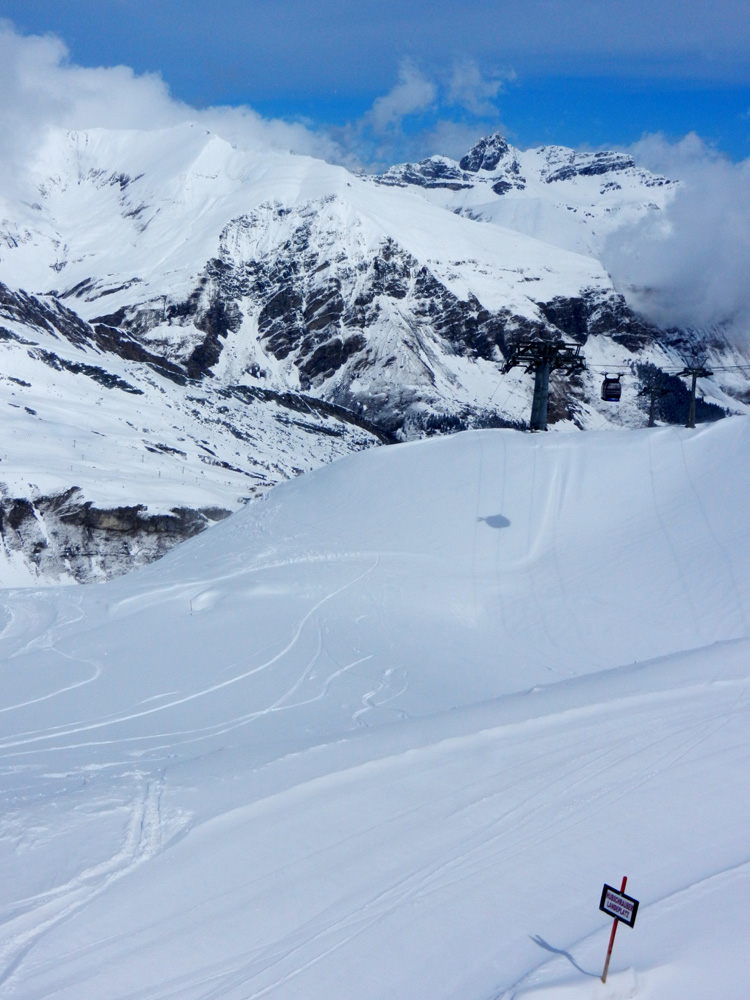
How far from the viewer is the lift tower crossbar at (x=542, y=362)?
26.8 meters

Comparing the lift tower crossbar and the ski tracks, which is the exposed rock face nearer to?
the lift tower crossbar

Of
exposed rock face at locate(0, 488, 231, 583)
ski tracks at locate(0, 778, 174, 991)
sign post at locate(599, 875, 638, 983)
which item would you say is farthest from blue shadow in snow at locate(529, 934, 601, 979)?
exposed rock face at locate(0, 488, 231, 583)

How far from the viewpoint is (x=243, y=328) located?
140625 millimetres

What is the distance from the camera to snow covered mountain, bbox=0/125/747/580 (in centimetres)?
5850

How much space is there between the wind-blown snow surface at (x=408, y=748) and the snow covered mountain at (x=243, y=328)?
30134mm

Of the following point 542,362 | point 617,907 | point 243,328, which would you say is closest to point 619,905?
point 617,907

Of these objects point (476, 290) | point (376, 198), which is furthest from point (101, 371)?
point (376, 198)

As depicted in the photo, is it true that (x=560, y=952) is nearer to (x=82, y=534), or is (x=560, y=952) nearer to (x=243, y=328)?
(x=82, y=534)

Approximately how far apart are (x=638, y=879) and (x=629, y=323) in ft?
548

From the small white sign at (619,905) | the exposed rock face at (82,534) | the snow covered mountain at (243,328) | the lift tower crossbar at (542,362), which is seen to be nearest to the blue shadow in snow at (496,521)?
the lift tower crossbar at (542,362)

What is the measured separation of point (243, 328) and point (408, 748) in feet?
443

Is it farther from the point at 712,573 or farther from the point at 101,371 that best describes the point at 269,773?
the point at 101,371

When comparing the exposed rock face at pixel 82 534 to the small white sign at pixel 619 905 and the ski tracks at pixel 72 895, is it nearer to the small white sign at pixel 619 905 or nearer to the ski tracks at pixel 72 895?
the ski tracks at pixel 72 895

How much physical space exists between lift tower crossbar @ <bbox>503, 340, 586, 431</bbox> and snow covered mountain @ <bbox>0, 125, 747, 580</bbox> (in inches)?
1044
